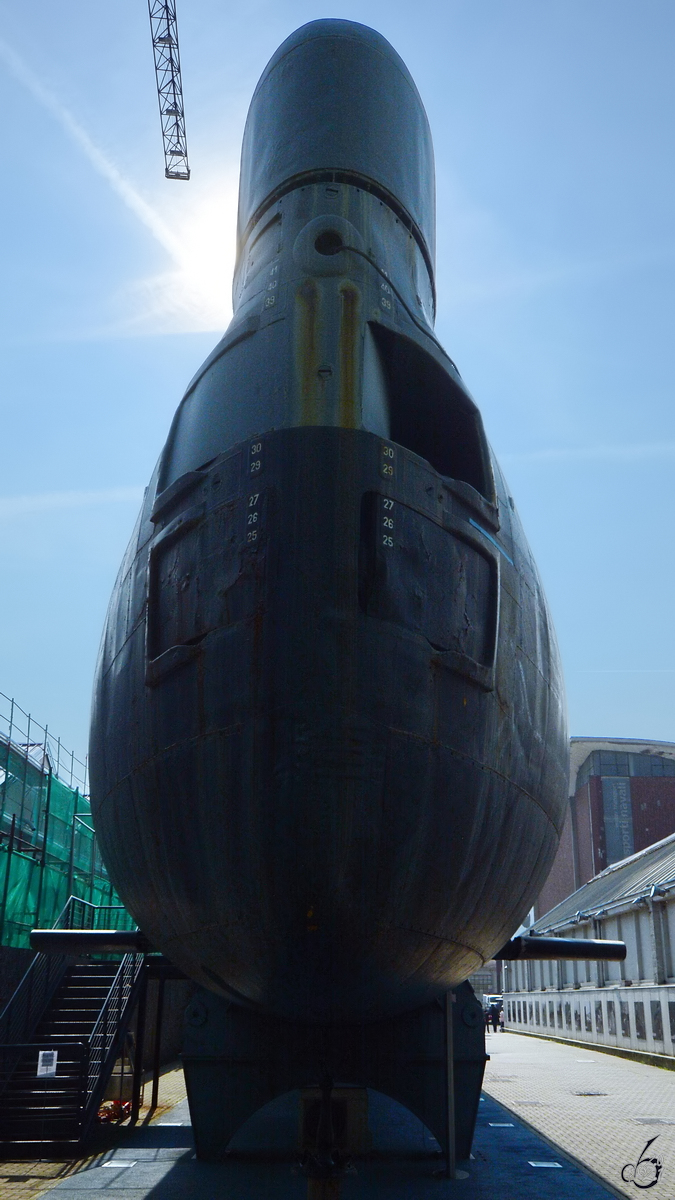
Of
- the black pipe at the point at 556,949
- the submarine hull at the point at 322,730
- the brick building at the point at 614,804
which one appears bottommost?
the black pipe at the point at 556,949

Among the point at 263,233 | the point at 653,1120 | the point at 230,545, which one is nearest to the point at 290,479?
the point at 230,545

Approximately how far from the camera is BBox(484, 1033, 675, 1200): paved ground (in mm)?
10188

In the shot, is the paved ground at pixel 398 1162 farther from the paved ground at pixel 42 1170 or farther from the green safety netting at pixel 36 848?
the green safety netting at pixel 36 848

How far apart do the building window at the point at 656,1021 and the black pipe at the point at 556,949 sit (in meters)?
19.0

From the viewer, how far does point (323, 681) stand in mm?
5066

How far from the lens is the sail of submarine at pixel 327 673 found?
5.11 meters

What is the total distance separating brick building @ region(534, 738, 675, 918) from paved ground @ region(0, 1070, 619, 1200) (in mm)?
47179

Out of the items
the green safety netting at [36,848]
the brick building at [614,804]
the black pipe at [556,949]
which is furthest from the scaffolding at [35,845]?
the brick building at [614,804]

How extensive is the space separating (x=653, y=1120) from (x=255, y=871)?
41.4 feet

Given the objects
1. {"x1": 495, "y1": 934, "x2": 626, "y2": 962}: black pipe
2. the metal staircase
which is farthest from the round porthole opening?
the metal staircase

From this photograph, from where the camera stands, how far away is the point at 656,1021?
27.5 m

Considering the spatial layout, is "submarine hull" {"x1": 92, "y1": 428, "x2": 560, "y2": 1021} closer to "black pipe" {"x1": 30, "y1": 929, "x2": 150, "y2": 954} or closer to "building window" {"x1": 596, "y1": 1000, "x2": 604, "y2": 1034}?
"black pipe" {"x1": 30, "y1": 929, "x2": 150, "y2": 954}

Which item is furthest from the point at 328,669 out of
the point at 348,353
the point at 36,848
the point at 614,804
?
the point at 614,804

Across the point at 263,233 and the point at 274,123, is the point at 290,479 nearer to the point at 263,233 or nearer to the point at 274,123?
the point at 263,233
